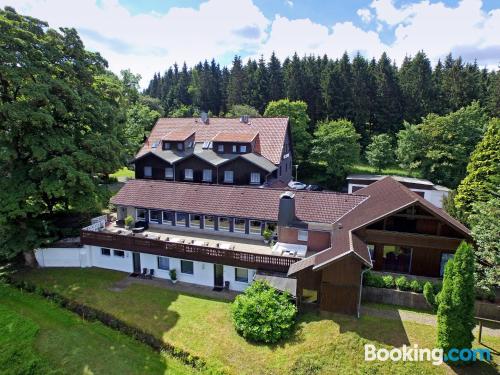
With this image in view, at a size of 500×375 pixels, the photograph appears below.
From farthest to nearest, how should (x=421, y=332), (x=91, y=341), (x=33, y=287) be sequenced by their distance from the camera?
(x=33, y=287), (x=91, y=341), (x=421, y=332)

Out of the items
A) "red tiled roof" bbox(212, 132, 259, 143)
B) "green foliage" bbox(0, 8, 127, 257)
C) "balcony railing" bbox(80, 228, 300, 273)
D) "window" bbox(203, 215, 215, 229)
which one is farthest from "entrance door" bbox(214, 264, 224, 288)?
"red tiled roof" bbox(212, 132, 259, 143)

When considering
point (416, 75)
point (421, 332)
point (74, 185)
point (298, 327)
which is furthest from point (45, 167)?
point (416, 75)

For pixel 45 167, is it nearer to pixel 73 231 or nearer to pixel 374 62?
pixel 73 231

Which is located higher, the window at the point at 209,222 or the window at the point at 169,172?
the window at the point at 169,172

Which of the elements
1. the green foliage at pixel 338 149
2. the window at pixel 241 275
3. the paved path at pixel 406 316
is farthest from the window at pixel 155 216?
the green foliage at pixel 338 149

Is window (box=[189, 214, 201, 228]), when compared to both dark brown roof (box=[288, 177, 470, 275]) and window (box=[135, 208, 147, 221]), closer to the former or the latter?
window (box=[135, 208, 147, 221])

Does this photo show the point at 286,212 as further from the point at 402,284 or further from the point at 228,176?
the point at 228,176

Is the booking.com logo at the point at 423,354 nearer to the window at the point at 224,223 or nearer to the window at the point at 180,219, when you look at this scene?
the window at the point at 224,223

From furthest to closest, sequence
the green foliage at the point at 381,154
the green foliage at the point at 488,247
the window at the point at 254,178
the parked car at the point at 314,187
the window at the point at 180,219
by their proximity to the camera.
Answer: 1. the green foliage at the point at 381,154
2. the parked car at the point at 314,187
3. the window at the point at 254,178
4. the window at the point at 180,219
5. the green foliage at the point at 488,247
